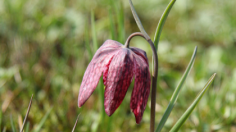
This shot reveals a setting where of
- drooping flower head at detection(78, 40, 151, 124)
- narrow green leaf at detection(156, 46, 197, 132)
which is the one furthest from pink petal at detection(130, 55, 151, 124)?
narrow green leaf at detection(156, 46, 197, 132)

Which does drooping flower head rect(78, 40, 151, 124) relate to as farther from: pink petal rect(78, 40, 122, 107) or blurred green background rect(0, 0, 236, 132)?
blurred green background rect(0, 0, 236, 132)

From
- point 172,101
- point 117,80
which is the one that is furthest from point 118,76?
point 172,101

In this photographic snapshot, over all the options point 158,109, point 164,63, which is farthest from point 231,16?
point 158,109

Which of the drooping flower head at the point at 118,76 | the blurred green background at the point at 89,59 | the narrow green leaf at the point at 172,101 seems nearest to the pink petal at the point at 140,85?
the drooping flower head at the point at 118,76

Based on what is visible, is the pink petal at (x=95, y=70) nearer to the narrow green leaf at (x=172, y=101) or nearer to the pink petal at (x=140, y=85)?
the pink petal at (x=140, y=85)

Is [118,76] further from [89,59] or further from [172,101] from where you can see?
[89,59]
